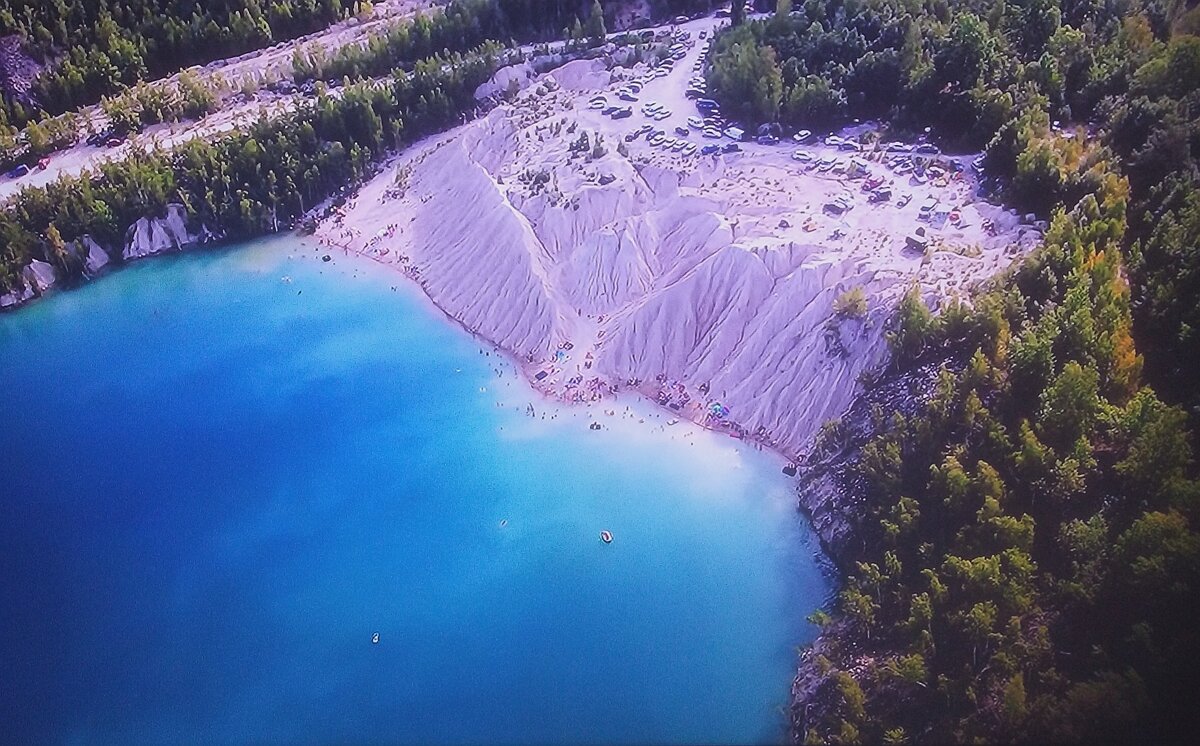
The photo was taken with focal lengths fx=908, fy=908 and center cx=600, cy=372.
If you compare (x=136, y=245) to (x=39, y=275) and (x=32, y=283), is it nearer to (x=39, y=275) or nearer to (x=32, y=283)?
(x=39, y=275)

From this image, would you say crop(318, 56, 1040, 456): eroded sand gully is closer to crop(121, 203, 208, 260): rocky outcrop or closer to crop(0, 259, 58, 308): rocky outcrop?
crop(121, 203, 208, 260): rocky outcrop

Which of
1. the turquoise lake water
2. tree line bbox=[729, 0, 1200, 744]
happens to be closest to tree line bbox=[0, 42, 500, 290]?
the turquoise lake water

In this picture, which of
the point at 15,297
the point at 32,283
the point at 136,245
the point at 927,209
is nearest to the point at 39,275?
the point at 32,283

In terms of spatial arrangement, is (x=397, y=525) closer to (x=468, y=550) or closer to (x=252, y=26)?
(x=468, y=550)

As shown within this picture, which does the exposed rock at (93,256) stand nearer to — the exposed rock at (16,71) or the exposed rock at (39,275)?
the exposed rock at (39,275)

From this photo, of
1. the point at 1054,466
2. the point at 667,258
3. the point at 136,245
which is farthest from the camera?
the point at 136,245
